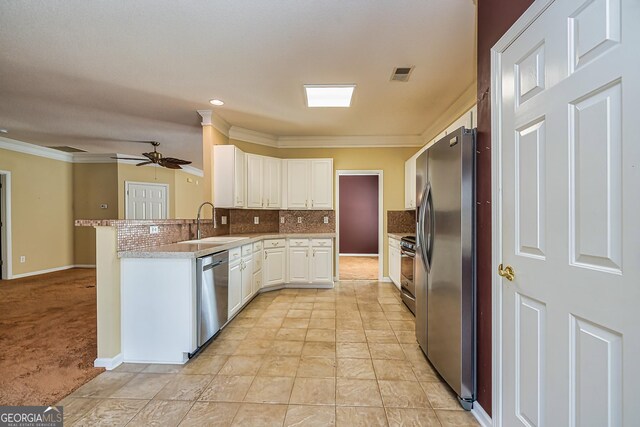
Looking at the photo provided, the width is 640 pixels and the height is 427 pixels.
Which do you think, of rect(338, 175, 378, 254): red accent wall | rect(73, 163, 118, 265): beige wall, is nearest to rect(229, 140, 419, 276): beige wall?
rect(338, 175, 378, 254): red accent wall

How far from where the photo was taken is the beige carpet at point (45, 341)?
185 centimetres

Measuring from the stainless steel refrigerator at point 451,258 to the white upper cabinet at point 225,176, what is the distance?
2.63 meters

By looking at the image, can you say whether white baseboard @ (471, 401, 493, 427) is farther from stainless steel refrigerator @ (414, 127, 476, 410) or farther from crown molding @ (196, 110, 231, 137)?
crown molding @ (196, 110, 231, 137)

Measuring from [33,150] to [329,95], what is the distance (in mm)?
5933

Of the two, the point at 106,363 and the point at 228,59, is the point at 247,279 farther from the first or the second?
the point at 228,59

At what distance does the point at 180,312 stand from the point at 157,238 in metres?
0.82

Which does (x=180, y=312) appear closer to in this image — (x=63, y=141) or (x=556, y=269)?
(x=556, y=269)

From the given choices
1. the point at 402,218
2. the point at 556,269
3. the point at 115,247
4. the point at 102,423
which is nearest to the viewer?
the point at 556,269

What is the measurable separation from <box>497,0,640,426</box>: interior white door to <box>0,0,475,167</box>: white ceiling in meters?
1.11

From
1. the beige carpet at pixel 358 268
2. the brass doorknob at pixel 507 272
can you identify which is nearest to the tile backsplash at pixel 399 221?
the beige carpet at pixel 358 268

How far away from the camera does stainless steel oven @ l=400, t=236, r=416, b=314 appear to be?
3.19 m

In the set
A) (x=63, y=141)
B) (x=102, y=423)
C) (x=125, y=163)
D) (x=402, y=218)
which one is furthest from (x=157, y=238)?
(x=125, y=163)

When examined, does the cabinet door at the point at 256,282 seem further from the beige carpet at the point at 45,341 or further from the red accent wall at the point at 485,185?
the red accent wall at the point at 485,185

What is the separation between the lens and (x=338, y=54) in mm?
2359
